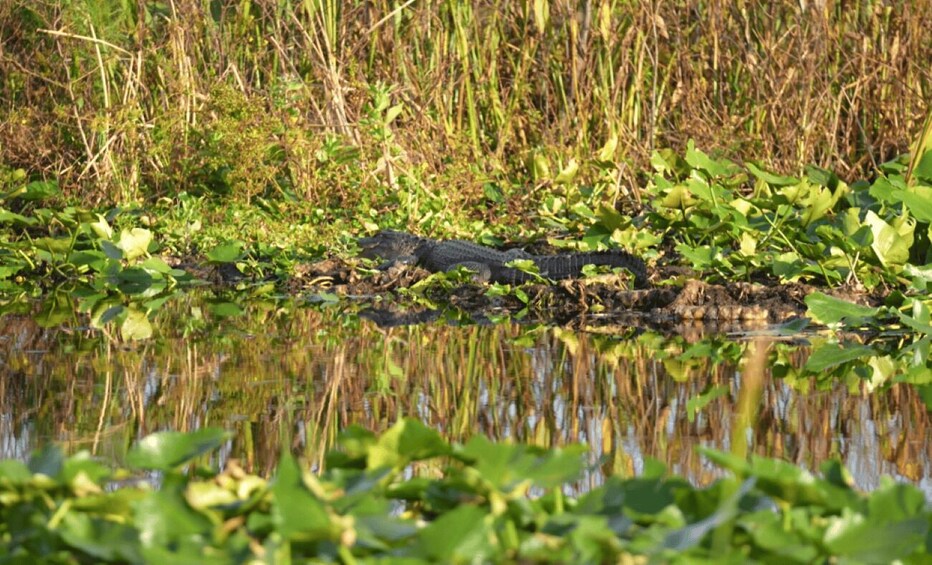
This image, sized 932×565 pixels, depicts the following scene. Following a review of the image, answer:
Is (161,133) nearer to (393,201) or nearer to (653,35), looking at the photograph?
(393,201)

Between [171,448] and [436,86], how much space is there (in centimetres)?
680

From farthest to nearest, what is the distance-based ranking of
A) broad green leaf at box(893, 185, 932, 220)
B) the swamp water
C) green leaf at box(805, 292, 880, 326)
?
1. broad green leaf at box(893, 185, 932, 220)
2. green leaf at box(805, 292, 880, 326)
3. the swamp water

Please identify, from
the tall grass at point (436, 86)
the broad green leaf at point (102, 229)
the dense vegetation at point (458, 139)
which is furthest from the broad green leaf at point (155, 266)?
the tall grass at point (436, 86)

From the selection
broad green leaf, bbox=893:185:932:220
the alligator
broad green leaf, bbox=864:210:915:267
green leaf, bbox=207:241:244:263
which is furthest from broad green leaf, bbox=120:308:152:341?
broad green leaf, bbox=893:185:932:220

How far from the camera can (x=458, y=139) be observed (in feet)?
28.1

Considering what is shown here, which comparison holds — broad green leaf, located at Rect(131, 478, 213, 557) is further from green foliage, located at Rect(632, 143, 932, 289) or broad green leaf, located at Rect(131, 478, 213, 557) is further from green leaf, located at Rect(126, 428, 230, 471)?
green foliage, located at Rect(632, 143, 932, 289)

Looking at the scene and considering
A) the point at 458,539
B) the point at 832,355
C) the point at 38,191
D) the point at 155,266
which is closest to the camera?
the point at 458,539

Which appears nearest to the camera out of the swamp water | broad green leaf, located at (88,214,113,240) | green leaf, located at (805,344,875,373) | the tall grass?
the swamp water

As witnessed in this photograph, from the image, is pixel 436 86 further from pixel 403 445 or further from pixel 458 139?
pixel 403 445

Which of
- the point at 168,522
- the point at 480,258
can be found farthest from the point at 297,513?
the point at 480,258

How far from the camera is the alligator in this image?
5930 millimetres

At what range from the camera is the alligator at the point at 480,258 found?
593 cm

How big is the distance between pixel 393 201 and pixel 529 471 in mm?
A: 6179

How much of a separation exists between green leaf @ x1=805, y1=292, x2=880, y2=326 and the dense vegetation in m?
0.01
